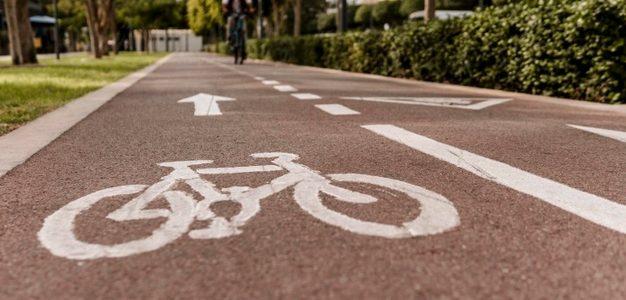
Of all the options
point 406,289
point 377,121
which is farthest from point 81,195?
point 377,121

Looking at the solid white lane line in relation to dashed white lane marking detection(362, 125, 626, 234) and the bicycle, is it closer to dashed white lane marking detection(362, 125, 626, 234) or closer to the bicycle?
dashed white lane marking detection(362, 125, 626, 234)

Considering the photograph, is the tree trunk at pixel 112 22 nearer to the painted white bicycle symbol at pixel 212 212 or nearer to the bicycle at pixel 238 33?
the bicycle at pixel 238 33

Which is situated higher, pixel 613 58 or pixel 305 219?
pixel 613 58

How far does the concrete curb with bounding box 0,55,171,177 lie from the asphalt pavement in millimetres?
117

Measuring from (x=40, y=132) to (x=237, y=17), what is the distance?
14.8 metres

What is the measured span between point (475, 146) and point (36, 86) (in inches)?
326

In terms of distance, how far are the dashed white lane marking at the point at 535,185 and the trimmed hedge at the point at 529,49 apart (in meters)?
4.21

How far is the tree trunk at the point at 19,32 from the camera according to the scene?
2142cm

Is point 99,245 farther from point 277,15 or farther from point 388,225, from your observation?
point 277,15

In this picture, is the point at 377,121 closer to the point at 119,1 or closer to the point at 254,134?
the point at 254,134

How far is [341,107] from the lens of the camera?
23.6ft

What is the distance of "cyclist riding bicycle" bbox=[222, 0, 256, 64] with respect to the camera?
18.9m

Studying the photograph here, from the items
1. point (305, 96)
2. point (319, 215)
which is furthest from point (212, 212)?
point (305, 96)

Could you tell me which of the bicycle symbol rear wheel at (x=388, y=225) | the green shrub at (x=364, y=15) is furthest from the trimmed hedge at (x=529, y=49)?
the green shrub at (x=364, y=15)
